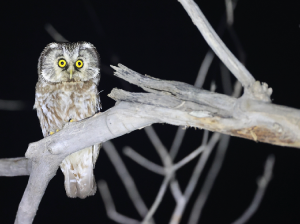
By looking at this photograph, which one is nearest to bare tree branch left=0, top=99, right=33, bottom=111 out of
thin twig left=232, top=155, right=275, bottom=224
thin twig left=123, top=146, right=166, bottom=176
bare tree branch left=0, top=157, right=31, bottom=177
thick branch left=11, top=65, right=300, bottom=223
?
bare tree branch left=0, top=157, right=31, bottom=177

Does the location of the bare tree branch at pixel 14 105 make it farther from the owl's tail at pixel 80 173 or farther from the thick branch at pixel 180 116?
the thick branch at pixel 180 116

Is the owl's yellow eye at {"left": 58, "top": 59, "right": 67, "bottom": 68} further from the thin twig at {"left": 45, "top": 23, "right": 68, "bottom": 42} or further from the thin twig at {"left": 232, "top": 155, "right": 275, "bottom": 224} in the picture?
the thin twig at {"left": 232, "top": 155, "right": 275, "bottom": 224}

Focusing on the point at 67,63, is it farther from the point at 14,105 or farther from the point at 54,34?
the point at 14,105

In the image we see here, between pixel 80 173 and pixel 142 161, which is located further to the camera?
pixel 80 173

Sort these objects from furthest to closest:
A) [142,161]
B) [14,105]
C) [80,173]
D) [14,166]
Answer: [14,105], [80,173], [142,161], [14,166]

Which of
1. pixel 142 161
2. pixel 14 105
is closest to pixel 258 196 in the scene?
pixel 142 161

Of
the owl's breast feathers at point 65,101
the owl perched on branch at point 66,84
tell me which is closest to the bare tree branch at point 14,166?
the owl perched on branch at point 66,84
